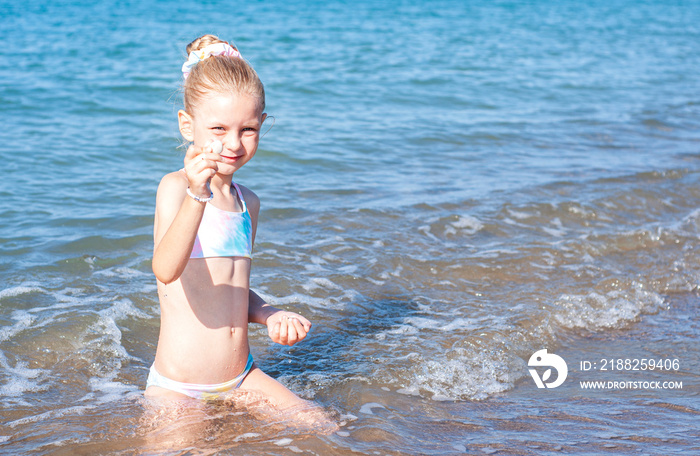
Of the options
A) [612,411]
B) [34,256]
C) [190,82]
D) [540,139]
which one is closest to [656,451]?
[612,411]

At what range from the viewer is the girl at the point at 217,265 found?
2.82m

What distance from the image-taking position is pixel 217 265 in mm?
2963

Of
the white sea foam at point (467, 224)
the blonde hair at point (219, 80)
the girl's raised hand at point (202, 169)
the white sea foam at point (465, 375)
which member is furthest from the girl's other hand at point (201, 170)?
the white sea foam at point (467, 224)

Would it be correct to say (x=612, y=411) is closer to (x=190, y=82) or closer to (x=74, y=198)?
(x=190, y=82)

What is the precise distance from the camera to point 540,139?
31.6ft

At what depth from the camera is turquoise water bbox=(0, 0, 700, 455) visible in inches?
127

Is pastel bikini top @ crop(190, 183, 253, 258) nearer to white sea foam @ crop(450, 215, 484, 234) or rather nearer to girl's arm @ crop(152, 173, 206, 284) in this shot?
girl's arm @ crop(152, 173, 206, 284)

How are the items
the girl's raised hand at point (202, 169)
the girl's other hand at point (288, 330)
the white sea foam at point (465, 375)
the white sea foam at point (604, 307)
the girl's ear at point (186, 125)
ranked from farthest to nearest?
the white sea foam at point (604, 307), the white sea foam at point (465, 375), the girl's ear at point (186, 125), the girl's other hand at point (288, 330), the girl's raised hand at point (202, 169)

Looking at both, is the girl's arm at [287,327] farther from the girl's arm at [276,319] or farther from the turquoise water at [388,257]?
the turquoise water at [388,257]

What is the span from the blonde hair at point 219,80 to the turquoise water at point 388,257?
116cm

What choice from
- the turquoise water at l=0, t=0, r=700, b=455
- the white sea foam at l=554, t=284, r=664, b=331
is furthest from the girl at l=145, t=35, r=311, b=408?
the white sea foam at l=554, t=284, r=664, b=331

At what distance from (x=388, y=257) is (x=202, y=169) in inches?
124

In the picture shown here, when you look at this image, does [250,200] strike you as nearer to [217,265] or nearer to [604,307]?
[217,265]

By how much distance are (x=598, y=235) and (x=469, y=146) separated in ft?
11.4
